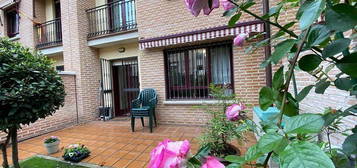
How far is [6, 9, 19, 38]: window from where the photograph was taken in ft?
32.8

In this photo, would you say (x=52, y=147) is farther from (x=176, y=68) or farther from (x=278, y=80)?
(x=278, y=80)

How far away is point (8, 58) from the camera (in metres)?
2.96

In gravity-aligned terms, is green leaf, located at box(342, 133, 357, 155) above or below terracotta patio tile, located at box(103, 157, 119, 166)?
above

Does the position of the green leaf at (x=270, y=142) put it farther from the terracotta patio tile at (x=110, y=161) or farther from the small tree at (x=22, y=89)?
the terracotta patio tile at (x=110, y=161)

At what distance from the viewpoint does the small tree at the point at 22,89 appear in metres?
2.79

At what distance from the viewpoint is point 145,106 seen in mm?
5789

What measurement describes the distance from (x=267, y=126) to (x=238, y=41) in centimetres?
55

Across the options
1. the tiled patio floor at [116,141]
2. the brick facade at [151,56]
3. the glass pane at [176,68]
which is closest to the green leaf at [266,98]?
the brick facade at [151,56]

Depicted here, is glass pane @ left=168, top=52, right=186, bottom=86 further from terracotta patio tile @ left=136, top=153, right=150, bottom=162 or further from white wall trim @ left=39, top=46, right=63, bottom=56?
white wall trim @ left=39, top=46, right=63, bottom=56

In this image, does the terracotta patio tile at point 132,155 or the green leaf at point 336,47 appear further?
the terracotta patio tile at point 132,155

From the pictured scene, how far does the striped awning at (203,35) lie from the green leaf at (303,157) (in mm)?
4439

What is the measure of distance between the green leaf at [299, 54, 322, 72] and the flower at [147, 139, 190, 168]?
14.9 inches

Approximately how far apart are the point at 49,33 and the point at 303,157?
34.9 feet

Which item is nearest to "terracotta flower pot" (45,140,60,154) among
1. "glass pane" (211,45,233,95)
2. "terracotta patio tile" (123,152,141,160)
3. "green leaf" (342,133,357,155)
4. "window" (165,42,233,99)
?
"terracotta patio tile" (123,152,141,160)
